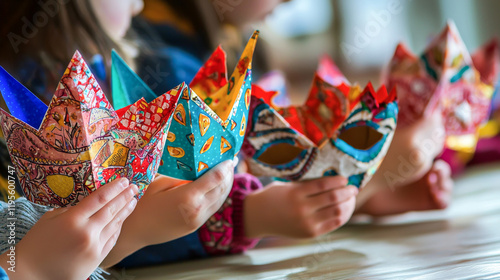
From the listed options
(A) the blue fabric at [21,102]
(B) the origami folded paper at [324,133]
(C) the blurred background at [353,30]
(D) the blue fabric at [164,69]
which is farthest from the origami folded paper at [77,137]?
(C) the blurred background at [353,30]

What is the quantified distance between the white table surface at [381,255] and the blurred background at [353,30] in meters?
1.21

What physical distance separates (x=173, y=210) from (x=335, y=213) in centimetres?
16

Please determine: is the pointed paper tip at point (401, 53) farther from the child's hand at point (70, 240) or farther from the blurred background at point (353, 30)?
the blurred background at point (353, 30)

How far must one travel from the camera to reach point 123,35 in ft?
1.84

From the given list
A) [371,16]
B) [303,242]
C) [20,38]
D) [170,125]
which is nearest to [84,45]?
[20,38]

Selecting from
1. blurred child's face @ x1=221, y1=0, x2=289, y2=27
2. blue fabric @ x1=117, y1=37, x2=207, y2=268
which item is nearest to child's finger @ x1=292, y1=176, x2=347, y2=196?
blue fabric @ x1=117, y1=37, x2=207, y2=268

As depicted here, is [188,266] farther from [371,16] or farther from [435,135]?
[371,16]

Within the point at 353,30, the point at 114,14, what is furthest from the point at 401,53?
the point at 353,30

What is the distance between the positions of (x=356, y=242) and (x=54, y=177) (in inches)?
12.5

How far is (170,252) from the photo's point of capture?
0.49 m

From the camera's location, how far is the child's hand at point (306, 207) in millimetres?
454

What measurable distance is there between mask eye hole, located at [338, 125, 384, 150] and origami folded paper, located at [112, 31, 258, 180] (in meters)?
0.10

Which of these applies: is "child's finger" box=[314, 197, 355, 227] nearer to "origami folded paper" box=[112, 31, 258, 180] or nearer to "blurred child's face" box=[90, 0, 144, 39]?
"origami folded paper" box=[112, 31, 258, 180]

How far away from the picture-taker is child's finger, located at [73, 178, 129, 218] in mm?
312
